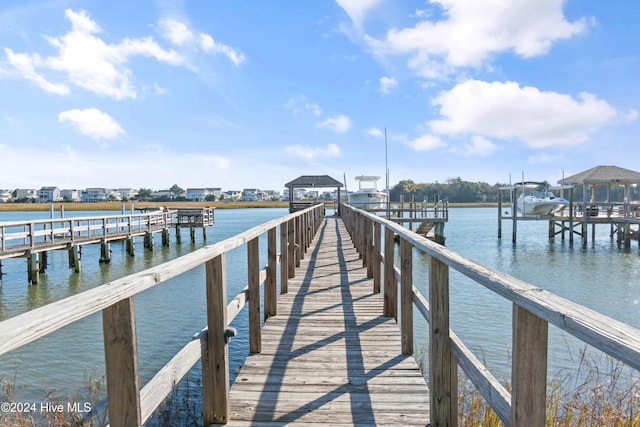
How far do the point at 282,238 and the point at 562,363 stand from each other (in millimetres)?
4853

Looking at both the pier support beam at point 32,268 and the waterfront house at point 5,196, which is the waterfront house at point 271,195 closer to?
the waterfront house at point 5,196

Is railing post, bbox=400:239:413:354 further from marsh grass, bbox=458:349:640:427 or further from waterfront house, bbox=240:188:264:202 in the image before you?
waterfront house, bbox=240:188:264:202

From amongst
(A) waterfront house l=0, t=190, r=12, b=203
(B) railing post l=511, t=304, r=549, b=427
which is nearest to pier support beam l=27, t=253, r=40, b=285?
(B) railing post l=511, t=304, r=549, b=427

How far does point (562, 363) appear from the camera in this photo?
6574 millimetres

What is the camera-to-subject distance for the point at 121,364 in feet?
5.17

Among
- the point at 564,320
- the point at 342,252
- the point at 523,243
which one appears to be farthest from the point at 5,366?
the point at 523,243

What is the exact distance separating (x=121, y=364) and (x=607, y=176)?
31.7 m

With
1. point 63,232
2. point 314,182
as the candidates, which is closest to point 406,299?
point 63,232

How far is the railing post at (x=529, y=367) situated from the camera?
1438 millimetres

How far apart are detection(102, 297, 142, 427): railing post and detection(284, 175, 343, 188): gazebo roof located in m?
27.3

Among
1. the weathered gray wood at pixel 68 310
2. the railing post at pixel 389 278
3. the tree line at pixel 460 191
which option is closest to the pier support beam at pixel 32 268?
the railing post at pixel 389 278

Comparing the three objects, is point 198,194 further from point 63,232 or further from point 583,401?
point 583,401

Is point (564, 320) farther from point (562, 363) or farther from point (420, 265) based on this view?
point (420, 265)

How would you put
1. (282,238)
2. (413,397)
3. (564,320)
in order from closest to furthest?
(564,320), (413,397), (282,238)
